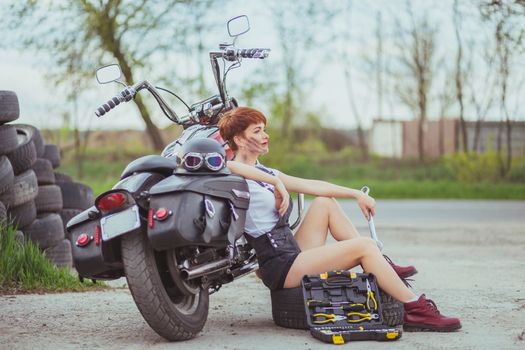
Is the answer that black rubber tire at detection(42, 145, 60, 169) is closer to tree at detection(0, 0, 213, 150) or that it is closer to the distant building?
tree at detection(0, 0, 213, 150)

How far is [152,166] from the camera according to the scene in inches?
195

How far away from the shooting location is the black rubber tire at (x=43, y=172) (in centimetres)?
921

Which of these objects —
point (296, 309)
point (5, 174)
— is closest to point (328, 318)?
→ point (296, 309)

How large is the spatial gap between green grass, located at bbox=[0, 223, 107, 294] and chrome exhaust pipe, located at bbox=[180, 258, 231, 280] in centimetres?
248

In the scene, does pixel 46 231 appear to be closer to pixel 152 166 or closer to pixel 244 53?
pixel 244 53

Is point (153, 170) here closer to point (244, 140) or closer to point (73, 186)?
point (244, 140)

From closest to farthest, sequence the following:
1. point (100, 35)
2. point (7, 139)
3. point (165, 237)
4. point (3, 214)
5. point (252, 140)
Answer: point (165, 237)
point (252, 140)
point (3, 214)
point (7, 139)
point (100, 35)

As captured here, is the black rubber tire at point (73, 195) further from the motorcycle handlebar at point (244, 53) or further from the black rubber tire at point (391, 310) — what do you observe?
the black rubber tire at point (391, 310)

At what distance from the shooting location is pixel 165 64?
23.9 m

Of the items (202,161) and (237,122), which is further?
(237,122)

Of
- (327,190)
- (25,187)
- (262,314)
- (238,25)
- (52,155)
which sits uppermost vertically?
(238,25)

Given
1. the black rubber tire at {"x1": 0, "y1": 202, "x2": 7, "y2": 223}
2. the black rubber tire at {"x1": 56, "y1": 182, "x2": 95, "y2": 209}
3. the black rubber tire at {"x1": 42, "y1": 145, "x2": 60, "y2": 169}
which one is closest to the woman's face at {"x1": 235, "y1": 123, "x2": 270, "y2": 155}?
the black rubber tire at {"x1": 0, "y1": 202, "x2": 7, "y2": 223}

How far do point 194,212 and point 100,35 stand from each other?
18.5 m

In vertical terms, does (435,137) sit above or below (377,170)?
above
